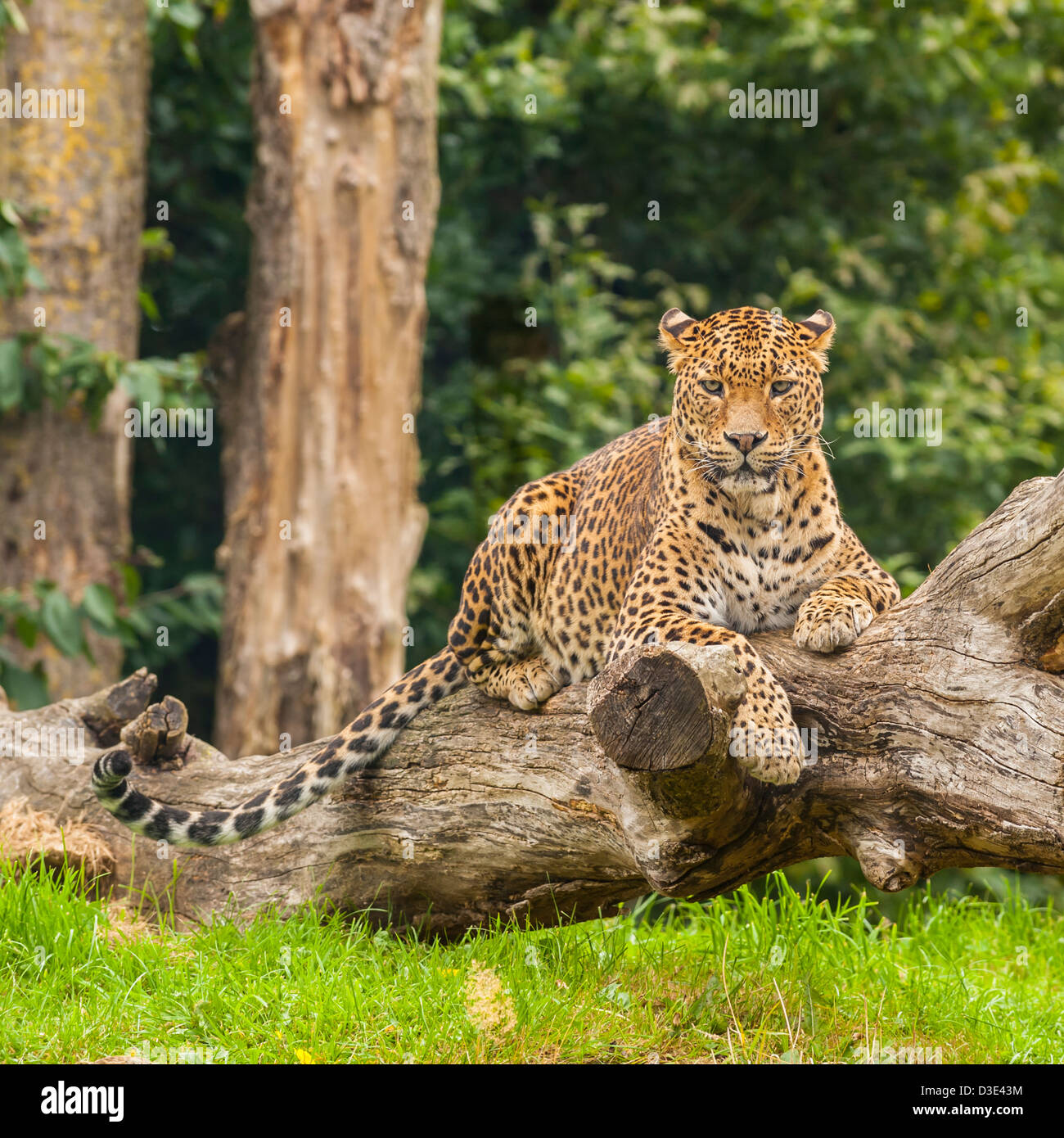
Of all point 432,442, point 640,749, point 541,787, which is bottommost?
point 541,787

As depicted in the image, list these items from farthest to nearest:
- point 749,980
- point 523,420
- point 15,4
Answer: point 523,420 < point 15,4 < point 749,980

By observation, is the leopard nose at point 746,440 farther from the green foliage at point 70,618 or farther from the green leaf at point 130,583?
the green leaf at point 130,583

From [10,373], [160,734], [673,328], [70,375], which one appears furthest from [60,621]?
[673,328]

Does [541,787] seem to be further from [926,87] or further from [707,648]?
[926,87]

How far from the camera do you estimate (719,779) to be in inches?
152

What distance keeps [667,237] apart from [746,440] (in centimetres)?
782

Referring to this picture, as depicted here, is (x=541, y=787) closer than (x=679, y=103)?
Yes

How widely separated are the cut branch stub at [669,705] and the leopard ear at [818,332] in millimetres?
1569

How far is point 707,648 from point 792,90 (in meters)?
8.50

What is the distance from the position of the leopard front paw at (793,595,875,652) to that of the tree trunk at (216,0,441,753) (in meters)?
4.63

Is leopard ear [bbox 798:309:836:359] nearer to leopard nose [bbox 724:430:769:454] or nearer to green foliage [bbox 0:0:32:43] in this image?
leopard nose [bbox 724:430:769:454]

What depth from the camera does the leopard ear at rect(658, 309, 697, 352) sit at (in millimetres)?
5027

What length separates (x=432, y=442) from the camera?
11672 mm

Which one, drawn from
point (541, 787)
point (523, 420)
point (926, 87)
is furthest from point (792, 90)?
point (541, 787)
